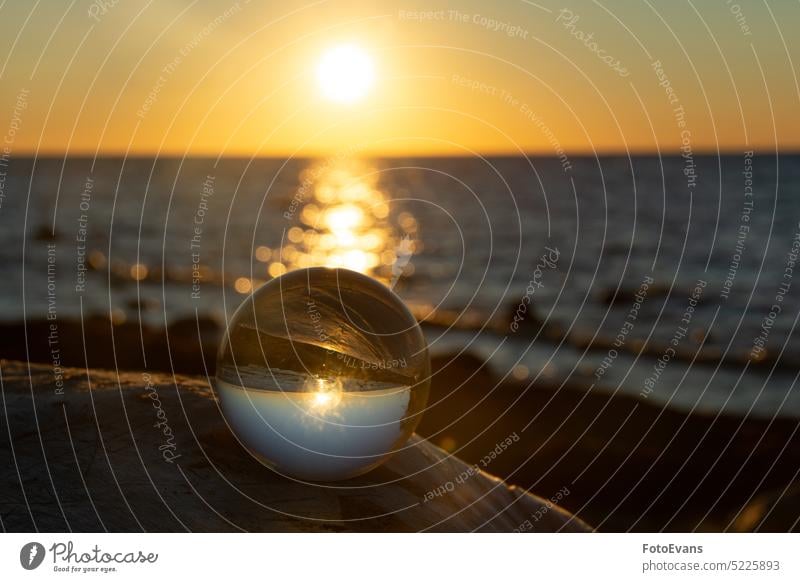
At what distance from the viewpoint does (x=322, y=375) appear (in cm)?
504

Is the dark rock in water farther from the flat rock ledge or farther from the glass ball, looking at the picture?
the glass ball

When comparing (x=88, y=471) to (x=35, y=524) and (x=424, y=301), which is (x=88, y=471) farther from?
(x=424, y=301)

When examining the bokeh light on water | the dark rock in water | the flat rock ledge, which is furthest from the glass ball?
the dark rock in water

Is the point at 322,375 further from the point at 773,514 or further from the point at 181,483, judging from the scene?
the point at 773,514

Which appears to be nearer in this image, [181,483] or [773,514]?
[181,483]

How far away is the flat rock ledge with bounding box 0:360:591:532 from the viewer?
4.94 metres

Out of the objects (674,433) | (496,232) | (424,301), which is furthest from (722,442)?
(496,232)
